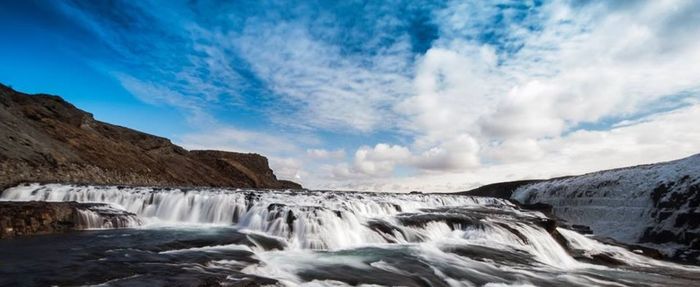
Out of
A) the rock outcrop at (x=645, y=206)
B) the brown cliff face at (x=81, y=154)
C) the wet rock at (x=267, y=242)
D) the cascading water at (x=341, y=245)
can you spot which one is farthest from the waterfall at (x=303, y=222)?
the rock outcrop at (x=645, y=206)

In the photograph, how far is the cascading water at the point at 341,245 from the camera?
837 centimetres

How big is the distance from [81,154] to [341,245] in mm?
25760

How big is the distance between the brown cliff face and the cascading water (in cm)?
582

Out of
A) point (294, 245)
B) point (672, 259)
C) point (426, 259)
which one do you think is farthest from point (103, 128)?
point (672, 259)

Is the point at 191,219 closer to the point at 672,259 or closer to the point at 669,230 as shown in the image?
the point at 672,259

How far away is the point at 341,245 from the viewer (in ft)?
39.2

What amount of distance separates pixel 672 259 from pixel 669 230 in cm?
588

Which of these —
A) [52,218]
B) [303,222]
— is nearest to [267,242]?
[303,222]

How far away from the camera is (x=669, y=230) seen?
2098cm

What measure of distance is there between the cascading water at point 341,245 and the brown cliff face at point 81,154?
582cm

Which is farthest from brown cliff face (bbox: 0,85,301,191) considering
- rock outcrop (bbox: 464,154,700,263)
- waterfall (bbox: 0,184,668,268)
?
rock outcrop (bbox: 464,154,700,263)

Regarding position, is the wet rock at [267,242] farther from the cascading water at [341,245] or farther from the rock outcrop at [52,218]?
the rock outcrop at [52,218]

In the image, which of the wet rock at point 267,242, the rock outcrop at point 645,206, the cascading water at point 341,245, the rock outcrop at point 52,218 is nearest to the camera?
the cascading water at point 341,245

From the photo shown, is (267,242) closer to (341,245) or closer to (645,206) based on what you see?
(341,245)
